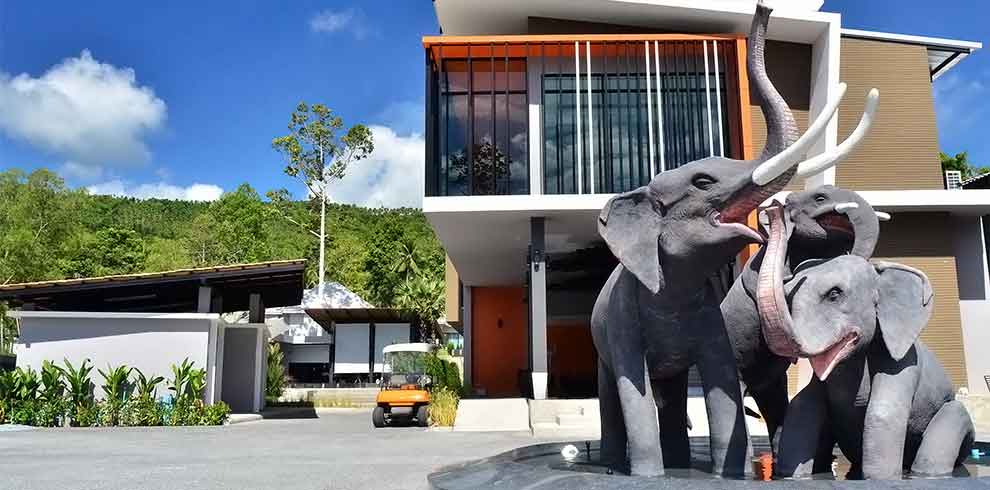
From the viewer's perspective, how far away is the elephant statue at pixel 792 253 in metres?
4.18

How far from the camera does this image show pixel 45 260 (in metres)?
35.5

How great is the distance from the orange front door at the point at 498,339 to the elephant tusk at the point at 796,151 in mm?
23378

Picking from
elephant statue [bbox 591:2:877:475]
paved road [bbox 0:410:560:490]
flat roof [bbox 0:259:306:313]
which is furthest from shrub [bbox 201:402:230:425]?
elephant statue [bbox 591:2:877:475]

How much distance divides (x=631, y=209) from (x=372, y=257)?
42.9 m

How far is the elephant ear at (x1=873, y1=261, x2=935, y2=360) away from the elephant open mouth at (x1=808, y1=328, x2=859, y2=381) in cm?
19

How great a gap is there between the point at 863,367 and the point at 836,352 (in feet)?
0.98

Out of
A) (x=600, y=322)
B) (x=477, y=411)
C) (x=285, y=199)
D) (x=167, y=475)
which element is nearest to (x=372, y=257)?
(x=285, y=199)

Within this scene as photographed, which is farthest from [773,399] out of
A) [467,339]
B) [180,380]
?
[467,339]

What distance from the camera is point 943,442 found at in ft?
12.6

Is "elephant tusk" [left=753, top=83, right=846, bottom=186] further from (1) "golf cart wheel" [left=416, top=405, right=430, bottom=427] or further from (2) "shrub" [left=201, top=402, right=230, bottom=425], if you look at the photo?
(2) "shrub" [left=201, top=402, right=230, bottom=425]

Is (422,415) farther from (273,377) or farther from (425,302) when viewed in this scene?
(425,302)

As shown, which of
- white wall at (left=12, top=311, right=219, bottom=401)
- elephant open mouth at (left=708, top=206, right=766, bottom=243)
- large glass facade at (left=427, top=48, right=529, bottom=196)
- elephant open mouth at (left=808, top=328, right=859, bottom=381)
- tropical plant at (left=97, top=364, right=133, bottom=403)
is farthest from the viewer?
white wall at (left=12, top=311, right=219, bottom=401)

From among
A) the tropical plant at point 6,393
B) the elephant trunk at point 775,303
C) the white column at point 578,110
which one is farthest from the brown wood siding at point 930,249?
the tropical plant at point 6,393

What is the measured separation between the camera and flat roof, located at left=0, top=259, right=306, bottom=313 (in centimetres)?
1861
